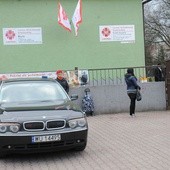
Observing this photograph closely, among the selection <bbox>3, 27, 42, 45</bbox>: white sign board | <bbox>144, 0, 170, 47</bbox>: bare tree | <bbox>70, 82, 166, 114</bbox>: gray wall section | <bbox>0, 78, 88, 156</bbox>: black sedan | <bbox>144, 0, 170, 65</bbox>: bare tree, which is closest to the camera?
<bbox>0, 78, 88, 156</bbox>: black sedan

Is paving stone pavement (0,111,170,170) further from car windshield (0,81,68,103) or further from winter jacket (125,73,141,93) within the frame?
winter jacket (125,73,141,93)

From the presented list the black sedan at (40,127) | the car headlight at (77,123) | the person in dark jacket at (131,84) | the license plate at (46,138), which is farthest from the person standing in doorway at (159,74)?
the license plate at (46,138)

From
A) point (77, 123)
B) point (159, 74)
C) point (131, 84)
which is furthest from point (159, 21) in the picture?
point (77, 123)

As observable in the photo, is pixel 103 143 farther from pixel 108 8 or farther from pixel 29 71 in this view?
pixel 108 8

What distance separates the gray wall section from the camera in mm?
16219

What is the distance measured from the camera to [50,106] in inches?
334

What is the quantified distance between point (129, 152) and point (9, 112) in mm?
2519

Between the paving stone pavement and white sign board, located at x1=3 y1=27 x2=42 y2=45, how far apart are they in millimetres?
7207

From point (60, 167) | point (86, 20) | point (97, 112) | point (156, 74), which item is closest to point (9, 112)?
point (60, 167)

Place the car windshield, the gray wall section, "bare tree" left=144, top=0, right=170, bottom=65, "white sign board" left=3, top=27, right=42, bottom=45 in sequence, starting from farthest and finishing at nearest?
"bare tree" left=144, top=0, right=170, bottom=65 < "white sign board" left=3, top=27, right=42, bottom=45 < the gray wall section < the car windshield

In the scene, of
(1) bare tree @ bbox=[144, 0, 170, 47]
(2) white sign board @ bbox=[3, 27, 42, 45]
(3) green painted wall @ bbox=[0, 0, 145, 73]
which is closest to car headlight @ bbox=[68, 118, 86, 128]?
(3) green painted wall @ bbox=[0, 0, 145, 73]

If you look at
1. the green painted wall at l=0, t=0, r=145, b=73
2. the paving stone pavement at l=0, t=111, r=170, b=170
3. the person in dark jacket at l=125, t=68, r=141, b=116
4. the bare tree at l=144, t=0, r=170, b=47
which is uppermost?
the bare tree at l=144, t=0, r=170, b=47

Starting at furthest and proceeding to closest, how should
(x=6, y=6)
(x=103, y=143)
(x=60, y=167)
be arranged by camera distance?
1. (x=6, y=6)
2. (x=103, y=143)
3. (x=60, y=167)

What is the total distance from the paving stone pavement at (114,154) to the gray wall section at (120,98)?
3.81 metres
